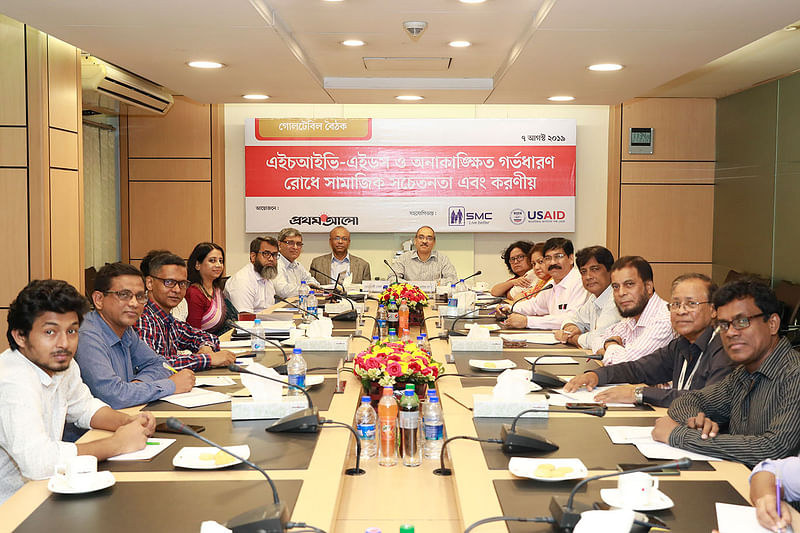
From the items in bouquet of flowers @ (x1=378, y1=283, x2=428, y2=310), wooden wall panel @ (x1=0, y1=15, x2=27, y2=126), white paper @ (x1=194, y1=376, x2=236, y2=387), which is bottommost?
white paper @ (x1=194, y1=376, x2=236, y2=387)

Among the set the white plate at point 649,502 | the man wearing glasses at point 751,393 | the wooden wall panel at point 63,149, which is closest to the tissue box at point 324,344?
the man wearing glasses at point 751,393

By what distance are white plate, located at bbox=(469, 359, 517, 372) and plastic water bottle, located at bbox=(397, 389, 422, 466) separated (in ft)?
3.46

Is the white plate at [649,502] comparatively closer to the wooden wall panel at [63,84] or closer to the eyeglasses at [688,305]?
the eyeglasses at [688,305]

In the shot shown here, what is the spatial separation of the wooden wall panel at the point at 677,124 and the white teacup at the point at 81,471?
7.22 m

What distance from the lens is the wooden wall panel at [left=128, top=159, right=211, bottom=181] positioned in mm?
8297

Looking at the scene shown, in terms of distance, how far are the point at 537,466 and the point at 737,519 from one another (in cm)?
52

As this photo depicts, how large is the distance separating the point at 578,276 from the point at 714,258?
3400 mm

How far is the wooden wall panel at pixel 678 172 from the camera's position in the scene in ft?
27.0

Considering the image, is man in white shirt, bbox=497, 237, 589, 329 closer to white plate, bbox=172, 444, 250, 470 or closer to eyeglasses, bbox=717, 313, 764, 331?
eyeglasses, bbox=717, 313, 764, 331

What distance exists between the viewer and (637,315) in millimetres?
3844

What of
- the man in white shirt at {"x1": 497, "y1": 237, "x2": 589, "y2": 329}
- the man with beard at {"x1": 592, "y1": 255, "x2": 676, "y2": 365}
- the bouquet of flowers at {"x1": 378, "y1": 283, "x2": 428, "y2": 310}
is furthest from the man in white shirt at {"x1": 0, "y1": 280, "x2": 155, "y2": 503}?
the man in white shirt at {"x1": 497, "y1": 237, "x2": 589, "y2": 329}

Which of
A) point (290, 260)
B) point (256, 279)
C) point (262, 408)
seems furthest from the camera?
point (290, 260)

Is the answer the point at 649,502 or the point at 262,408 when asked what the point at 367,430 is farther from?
the point at 649,502

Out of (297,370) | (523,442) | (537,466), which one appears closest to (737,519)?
Answer: (537,466)
